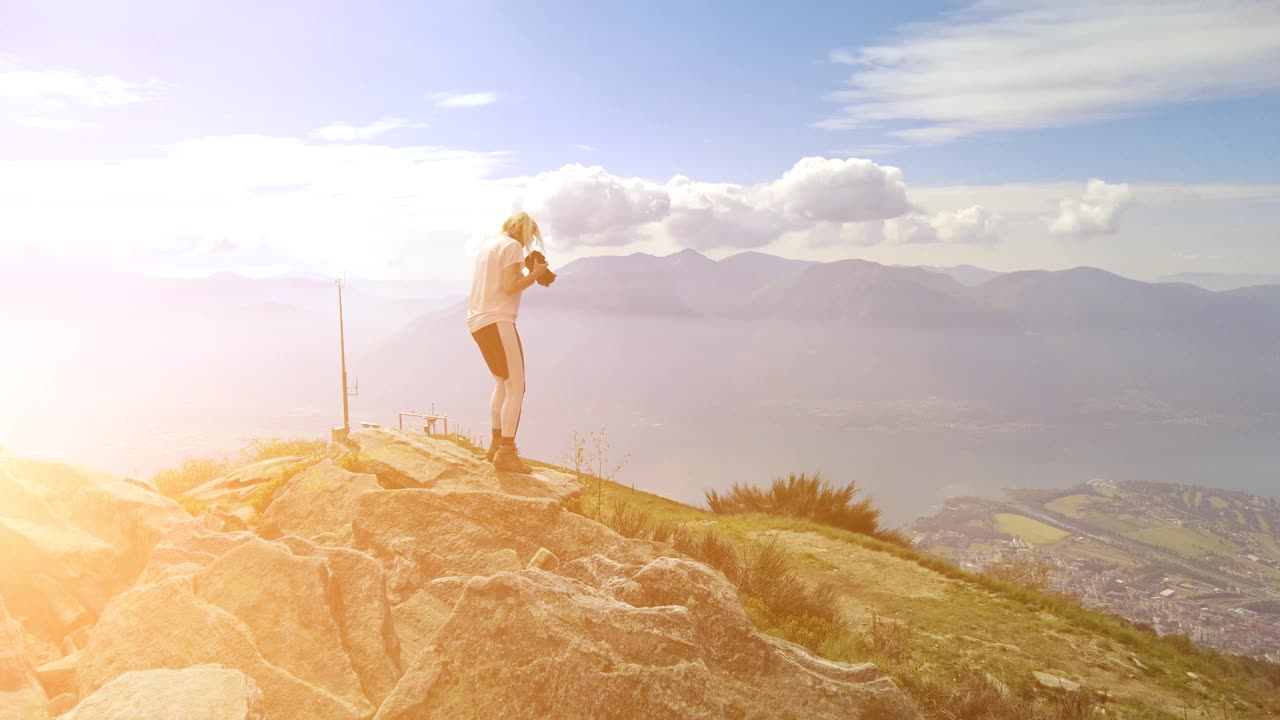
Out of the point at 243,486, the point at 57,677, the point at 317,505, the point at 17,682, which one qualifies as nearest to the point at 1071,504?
the point at 243,486

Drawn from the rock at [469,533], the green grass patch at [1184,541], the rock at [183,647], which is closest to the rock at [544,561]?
the rock at [469,533]

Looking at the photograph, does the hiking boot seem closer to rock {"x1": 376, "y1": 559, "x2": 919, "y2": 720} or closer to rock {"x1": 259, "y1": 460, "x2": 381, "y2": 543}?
rock {"x1": 259, "y1": 460, "x2": 381, "y2": 543}

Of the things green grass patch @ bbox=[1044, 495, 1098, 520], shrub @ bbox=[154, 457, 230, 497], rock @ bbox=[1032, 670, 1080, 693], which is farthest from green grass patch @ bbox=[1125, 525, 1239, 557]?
shrub @ bbox=[154, 457, 230, 497]

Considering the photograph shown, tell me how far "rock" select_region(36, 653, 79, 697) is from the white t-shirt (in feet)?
15.6

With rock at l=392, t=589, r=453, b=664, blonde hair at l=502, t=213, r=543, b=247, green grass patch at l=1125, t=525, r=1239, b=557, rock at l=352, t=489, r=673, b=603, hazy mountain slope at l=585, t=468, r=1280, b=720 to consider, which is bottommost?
green grass patch at l=1125, t=525, r=1239, b=557

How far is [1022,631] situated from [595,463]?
611 cm

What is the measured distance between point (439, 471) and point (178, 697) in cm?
455

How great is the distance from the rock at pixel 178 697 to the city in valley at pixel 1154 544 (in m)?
45.2

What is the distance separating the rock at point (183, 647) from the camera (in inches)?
157

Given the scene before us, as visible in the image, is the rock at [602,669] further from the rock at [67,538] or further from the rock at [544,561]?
the rock at [67,538]

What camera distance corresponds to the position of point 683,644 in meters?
3.72

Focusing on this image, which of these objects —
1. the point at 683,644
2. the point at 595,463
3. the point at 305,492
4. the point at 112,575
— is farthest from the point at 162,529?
the point at 595,463

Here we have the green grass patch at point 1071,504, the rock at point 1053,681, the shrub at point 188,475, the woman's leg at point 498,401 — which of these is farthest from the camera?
the green grass patch at point 1071,504

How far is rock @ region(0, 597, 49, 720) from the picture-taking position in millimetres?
3998
